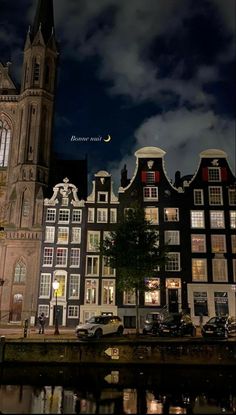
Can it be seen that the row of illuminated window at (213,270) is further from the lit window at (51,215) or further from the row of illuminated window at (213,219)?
the lit window at (51,215)

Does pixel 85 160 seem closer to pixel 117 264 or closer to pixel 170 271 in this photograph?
pixel 170 271

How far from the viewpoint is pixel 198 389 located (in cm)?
2253

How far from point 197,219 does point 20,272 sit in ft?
77.6

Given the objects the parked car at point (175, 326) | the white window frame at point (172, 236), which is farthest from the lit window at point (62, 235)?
the parked car at point (175, 326)

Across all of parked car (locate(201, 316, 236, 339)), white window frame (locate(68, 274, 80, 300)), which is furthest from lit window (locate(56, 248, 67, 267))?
parked car (locate(201, 316, 236, 339))

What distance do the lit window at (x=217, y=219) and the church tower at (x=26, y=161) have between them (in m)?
22.2

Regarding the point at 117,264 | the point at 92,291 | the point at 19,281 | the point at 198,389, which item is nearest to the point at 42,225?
the point at 19,281

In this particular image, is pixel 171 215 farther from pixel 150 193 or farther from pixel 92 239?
pixel 92 239

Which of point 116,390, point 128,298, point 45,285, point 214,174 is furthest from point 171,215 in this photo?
point 116,390

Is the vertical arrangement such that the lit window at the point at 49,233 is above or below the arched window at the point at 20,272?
above

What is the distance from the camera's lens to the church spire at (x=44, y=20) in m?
61.4

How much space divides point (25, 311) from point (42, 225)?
10.9 m

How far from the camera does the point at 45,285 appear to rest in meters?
47.7

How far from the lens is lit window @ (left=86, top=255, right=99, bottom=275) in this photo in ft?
157
